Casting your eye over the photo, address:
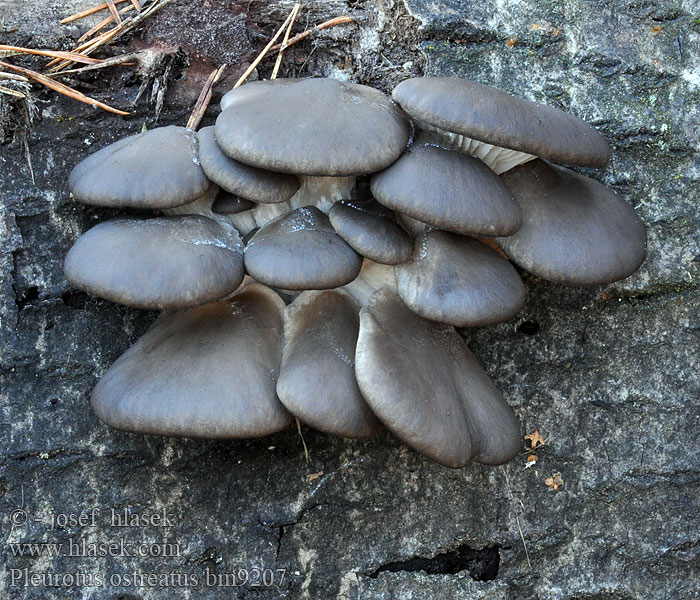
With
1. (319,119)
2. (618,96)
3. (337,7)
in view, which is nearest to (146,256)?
(319,119)

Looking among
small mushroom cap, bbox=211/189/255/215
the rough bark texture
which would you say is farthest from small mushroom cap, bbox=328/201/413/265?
the rough bark texture

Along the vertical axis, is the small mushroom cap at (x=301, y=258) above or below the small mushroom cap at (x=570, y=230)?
below

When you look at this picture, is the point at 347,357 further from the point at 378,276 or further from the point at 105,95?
the point at 105,95

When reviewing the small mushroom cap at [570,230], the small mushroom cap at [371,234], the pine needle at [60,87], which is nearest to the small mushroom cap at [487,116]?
the small mushroom cap at [570,230]

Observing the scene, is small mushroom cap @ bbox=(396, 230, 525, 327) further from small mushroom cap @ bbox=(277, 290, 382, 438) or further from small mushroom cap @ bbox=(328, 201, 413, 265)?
small mushroom cap @ bbox=(277, 290, 382, 438)

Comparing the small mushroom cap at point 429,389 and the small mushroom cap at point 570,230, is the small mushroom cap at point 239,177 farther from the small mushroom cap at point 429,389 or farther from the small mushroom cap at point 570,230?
the small mushroom cap at point 570,230

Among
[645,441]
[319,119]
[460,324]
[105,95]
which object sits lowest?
[645,441]

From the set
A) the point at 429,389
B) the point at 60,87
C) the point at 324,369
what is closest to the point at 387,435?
the point at 429,389

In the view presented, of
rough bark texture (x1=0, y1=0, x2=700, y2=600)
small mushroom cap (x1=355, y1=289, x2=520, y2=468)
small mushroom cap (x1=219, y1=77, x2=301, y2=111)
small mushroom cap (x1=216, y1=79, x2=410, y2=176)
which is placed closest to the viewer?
small mushroom cap (x1=216, y1=79, x2=410, y2=176)
